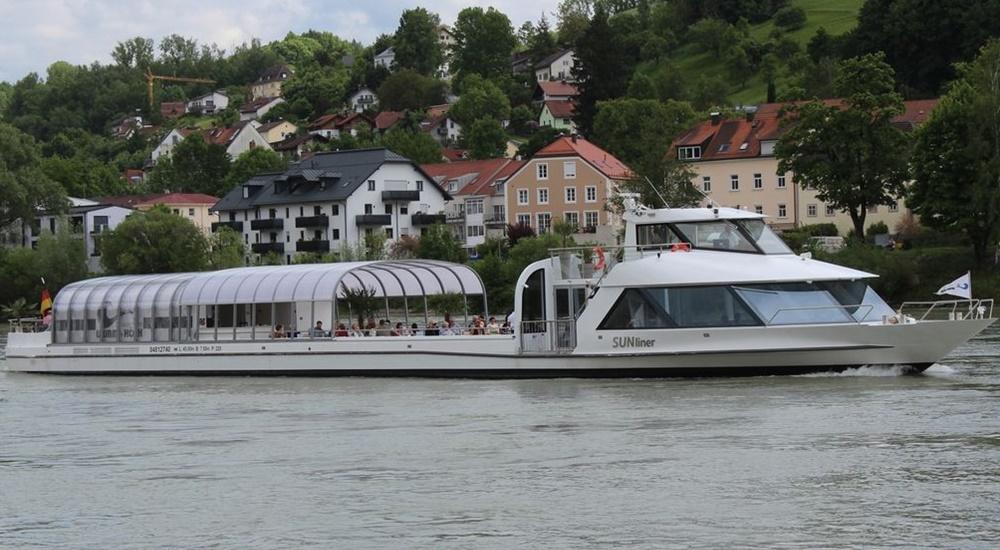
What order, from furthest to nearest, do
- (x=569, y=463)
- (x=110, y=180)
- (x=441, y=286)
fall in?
(x=110, y=180), (x=441, y=286), (x=569, y=463)

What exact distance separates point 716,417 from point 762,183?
7508 cm

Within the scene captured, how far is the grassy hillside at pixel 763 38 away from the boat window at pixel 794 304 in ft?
381

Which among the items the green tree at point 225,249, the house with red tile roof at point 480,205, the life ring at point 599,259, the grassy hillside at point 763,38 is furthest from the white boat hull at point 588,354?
the grassy hillside at point 763,38

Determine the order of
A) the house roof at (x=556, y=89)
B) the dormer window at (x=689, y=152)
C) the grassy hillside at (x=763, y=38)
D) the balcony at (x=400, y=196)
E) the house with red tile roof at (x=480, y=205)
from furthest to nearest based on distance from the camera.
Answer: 1. the house roof at (x=556, y=89)
2. the grassy hillside at (x=763, y=38)
3. the house with red tile roof at (x=480, y=205)
4. the balcony at (x=400, y=196)
5. the dormer window at (x=689, y=152)

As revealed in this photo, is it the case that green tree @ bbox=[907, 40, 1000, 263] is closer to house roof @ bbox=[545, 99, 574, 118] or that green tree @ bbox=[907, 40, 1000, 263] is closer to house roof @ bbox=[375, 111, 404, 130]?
house roof @ bbox=[545, 99, 574, 118]

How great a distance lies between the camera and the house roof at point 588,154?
114 meters

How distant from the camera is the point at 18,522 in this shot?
23906mm

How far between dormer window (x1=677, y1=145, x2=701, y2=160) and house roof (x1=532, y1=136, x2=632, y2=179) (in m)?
4.01

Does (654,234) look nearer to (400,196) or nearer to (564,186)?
(564,186)

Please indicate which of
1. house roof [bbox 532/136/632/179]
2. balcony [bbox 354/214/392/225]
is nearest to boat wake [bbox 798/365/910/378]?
house roof [bbox 532/136/632/179]

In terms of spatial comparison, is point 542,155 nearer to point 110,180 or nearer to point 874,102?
point 874,102

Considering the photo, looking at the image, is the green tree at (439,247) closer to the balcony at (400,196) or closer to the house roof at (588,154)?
the balcony at (400,196)

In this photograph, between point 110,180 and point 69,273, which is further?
point 110,180

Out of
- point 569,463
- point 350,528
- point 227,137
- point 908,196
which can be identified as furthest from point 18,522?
point 227,137
